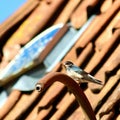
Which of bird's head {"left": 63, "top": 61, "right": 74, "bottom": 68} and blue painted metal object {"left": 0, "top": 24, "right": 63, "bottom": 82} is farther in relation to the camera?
blue painted metal object {"left": 0, "top": 24, "right": 63, "bottom": 82}

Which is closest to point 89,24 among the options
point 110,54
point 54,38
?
point 54,38

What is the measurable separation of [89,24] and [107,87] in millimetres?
1109

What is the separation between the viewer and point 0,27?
5.84m

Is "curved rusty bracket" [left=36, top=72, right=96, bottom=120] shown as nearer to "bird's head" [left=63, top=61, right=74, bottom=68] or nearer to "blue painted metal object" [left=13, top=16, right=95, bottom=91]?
"bird's head" [left=63, top=61, right=74, bottom=68]

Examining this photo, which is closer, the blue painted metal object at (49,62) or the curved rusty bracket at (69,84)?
the curved rusty bracket at (69,84)

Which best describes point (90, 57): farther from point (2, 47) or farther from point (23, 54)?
point (2, 47)

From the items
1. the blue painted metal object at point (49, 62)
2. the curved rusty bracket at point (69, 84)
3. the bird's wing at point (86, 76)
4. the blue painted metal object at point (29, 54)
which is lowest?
the curved rusty bracket at point (69, 84)

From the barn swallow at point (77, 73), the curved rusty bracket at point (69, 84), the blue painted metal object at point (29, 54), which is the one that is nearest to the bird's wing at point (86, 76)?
the barn swallow at point (77, 73)

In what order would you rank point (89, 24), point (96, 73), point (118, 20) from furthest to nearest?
1. point (89, 24)
2. point (118, 20)
3. point (96, 73)

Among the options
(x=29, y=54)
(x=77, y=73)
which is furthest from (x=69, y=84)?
(x=29, y=54)

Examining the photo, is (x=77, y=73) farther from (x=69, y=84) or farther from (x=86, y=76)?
(x=69, y=84)

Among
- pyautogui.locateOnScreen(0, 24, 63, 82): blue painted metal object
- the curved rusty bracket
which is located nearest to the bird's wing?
the curved rusty bracket

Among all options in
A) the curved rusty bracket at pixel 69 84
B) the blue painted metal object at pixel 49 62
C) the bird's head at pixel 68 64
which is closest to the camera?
the curved rusty bracket at pixel 69 84

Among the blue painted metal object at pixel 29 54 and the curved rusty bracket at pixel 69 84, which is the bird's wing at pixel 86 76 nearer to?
the curved rusty bracket at pixel 69 84
